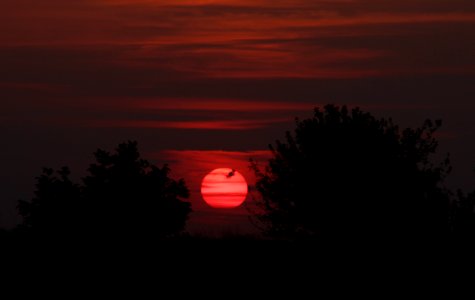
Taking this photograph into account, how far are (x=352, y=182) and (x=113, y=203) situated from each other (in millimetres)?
9005

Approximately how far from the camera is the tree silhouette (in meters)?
45.6

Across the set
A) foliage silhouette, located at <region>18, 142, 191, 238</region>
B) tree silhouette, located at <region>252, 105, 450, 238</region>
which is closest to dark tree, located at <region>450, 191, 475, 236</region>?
tree silhouette, located at <region>252, 105, 450, 238</region>

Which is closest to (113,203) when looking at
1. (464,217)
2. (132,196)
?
(132,196)

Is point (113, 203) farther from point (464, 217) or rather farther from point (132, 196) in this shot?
point (464, 217)

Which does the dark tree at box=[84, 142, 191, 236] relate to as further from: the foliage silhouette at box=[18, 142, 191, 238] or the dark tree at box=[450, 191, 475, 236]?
the dark tree at box=[450, 191, 475, 236]

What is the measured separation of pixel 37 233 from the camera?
1946 inches

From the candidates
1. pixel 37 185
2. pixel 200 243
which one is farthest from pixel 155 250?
Answer: pixel 37 185

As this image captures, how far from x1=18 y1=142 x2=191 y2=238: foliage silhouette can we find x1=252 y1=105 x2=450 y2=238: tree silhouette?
13.0 feet

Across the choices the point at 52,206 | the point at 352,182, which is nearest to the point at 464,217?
the point at 352,182

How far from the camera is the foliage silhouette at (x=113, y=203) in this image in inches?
1941

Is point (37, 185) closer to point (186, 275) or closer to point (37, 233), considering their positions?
point (37, 233)

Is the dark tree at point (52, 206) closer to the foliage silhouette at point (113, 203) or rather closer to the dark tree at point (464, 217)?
the foliage silhouette at point (113, 203)

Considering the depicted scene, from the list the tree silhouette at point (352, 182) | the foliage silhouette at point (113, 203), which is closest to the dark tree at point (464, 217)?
the tree silhouette at point (352, 182)

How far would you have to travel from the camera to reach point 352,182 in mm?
46938
